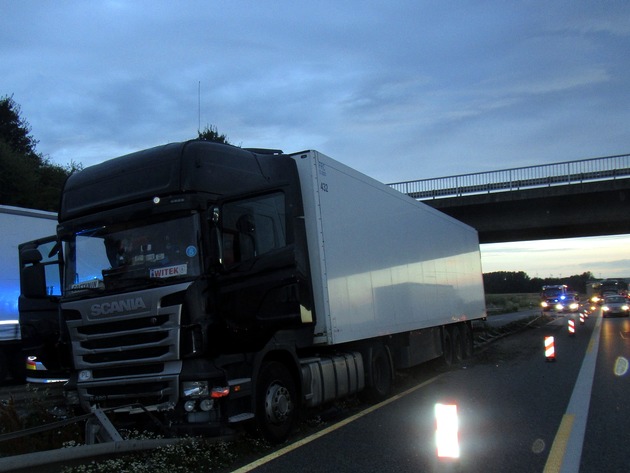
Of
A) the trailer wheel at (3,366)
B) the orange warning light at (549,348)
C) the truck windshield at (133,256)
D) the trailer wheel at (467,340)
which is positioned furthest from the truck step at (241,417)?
the trailer wheel at (467,340)

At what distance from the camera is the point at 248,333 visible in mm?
6539

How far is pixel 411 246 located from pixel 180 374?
6.81 metres

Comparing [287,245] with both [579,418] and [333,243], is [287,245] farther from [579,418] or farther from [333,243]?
[579,418]

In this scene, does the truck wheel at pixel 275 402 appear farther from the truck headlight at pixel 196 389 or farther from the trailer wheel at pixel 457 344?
the trailer wheel at pixel 457 344

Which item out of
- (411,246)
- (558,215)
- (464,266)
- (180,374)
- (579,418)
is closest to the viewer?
(180,374)

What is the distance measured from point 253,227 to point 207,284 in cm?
94

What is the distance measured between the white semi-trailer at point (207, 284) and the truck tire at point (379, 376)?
112 cm

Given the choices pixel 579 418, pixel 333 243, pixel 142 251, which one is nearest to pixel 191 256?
pixel 142 251

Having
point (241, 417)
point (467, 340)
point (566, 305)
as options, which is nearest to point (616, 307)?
point (566, 305)

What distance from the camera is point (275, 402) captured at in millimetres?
6855

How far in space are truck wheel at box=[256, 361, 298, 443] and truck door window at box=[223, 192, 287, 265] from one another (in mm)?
1388

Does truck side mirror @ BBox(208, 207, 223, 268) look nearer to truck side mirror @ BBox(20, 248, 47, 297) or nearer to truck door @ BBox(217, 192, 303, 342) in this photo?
truck door @ BBox(217, 192, 303, 342)

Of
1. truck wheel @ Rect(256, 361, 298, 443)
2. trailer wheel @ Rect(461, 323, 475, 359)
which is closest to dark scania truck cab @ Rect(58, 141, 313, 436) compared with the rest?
truck wheel @ Rect(256, 361, 298, 443)

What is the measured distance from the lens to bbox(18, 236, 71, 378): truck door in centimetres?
737
